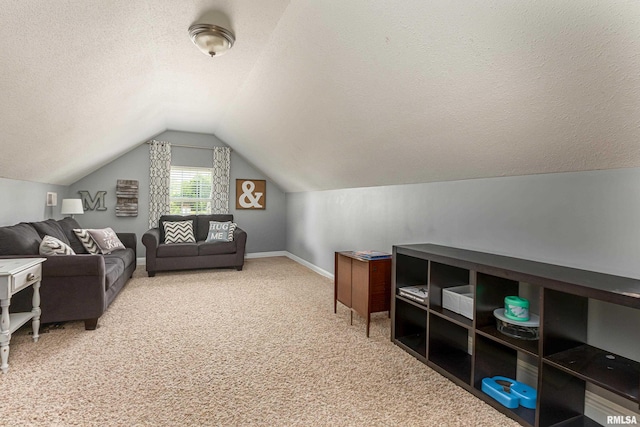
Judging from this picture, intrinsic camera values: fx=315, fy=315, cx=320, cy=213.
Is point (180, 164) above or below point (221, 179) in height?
above

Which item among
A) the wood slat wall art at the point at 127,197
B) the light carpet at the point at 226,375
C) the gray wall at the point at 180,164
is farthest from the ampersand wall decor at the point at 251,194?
the light carpet at the point at 226,375

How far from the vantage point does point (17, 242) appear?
278 centimetres

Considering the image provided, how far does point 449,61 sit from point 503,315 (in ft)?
4.95

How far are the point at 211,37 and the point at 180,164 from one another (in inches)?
167

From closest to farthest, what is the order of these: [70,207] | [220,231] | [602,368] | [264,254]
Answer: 1. [602,368]
2. [70,207]
3. [220,231]
4. [264,254]

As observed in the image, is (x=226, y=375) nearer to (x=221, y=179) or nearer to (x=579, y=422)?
(x=579, y=422)

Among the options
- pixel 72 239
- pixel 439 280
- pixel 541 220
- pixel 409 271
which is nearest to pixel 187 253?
pixel 72 239

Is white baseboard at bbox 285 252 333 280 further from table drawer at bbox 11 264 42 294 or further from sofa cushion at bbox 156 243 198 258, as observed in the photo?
table drawer at bbox 11 264 42 294

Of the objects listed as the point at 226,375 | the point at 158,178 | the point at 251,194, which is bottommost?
the point at 226,375

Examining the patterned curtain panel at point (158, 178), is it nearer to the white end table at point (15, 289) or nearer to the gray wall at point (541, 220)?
the white end table at point (15, 289)

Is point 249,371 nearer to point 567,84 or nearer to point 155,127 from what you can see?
point 567,84

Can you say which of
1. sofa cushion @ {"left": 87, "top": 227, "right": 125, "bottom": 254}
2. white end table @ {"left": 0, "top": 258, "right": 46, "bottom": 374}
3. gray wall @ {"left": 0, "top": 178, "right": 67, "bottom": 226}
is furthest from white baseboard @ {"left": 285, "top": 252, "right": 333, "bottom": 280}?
gray wall @ {"left": 0, "top": 178, "right": 67, "bottom": 226}

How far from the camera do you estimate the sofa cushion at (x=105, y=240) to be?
4098mm

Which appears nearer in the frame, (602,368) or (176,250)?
(602,368)
